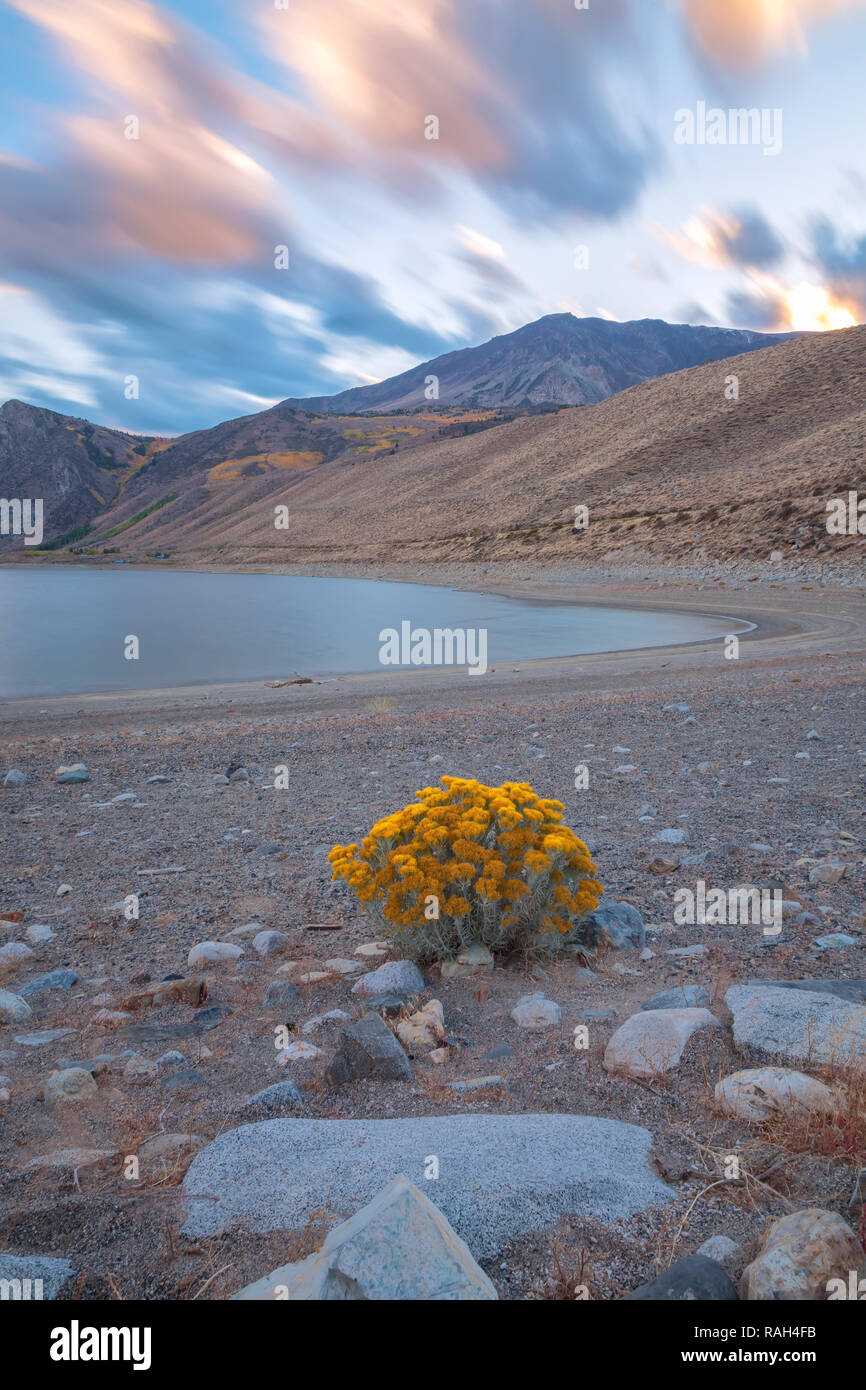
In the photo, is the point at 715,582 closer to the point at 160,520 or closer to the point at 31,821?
the point at 31,821

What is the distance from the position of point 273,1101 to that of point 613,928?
6.64 feet

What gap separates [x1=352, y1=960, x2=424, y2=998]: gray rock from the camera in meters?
3.69

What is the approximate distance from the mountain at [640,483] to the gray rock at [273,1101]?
122ft

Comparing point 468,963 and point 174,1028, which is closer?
point 174,1028

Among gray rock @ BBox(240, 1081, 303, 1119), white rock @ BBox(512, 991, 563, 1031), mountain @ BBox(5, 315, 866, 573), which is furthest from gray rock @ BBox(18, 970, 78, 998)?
mountain @ BBox(5, 315, 866, 573)

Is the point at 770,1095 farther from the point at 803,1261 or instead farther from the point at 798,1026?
the point at 803,1261

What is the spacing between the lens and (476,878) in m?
3.95

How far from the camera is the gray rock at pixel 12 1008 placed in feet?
11.6

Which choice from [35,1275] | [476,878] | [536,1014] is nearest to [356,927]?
[476,878]

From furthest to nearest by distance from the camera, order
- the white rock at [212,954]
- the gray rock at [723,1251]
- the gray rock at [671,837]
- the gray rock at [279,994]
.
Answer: the gray rock at [671,837]
the white rock at [212,954]
the gray rock at [279,994]
the gray rock at [723,1251]

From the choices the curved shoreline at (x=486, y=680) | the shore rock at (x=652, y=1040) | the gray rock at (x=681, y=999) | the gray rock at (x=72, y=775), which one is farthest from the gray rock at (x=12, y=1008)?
the curved shoreline at (x=486, y=680)

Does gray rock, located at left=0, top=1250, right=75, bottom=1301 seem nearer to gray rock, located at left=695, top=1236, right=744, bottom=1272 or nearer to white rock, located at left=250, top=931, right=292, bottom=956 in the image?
gray rock, located at left=695, top=1236, right=744, bottom=1272

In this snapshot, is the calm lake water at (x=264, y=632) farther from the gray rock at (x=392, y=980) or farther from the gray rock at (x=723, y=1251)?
the gray rock at (x=723, y=1251)

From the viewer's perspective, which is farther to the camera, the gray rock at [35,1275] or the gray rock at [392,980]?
the gray rock at [392,980]
